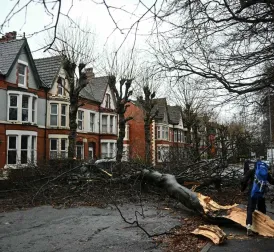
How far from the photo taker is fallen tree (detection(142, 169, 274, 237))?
290 inches

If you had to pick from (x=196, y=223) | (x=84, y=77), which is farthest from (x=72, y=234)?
(x=84, y=77)

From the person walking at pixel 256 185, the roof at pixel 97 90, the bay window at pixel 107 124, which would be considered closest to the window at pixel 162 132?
the bay window at pixel 107 124

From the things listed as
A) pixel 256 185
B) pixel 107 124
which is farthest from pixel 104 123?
pixel 256 185

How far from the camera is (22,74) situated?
88.8ft

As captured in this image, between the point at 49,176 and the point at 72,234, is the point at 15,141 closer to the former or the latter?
the point at 49,176

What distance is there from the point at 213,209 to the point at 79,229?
3.37m

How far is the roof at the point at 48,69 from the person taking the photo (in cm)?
3041

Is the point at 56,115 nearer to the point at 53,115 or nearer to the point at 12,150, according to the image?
the point at 53,115

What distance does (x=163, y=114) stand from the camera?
5206cm

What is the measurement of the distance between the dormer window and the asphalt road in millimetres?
17292

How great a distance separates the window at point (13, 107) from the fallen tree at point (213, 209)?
17239mm

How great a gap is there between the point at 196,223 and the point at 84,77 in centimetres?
1664

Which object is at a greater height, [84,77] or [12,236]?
[84,77]

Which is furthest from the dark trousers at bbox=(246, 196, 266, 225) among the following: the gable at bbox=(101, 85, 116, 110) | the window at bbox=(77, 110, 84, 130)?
the gable at bbox=(101, 85, 116, 110)
